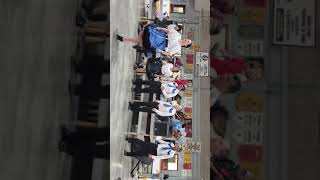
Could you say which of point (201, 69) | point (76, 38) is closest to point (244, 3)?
point (201, 69)

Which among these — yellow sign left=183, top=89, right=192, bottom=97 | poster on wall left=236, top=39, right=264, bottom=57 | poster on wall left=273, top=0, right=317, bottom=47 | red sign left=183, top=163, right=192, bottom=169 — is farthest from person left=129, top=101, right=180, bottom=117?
poster on wall left=273, top=0, right=317, bottom=47

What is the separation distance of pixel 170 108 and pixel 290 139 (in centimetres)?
386

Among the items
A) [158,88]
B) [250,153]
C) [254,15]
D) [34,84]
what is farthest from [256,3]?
[34,84]

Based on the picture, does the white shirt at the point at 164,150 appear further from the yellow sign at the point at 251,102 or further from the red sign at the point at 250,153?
the yellow sign at the point at 251,102

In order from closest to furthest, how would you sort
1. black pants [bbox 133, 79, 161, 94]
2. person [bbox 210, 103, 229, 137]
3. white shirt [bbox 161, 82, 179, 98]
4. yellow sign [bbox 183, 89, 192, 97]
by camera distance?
black pants [bbox 133, 79, 161, 94] < white shirt [bbox 161, 82, 179, 98] < yellow sign [bbox 183, 89, 192, 97] < person [bbox 210, 103, 229, 137]

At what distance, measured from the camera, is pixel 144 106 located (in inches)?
275

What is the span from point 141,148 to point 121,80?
113 cm

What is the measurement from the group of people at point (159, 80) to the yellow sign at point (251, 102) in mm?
1970

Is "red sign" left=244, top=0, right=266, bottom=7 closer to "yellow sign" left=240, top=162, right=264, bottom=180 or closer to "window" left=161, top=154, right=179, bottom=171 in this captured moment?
"yellow sign" left=240, top=162, right=264, bottom=180

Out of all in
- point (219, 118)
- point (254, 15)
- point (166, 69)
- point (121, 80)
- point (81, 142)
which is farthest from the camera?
point (254, 15)

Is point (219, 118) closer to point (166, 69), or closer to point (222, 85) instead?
point (222, 85)

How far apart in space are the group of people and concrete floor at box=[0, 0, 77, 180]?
9.18 ft

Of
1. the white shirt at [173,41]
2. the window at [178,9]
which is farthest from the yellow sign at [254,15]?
the white shirt at [173,41]

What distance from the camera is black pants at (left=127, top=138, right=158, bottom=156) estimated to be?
646cm
